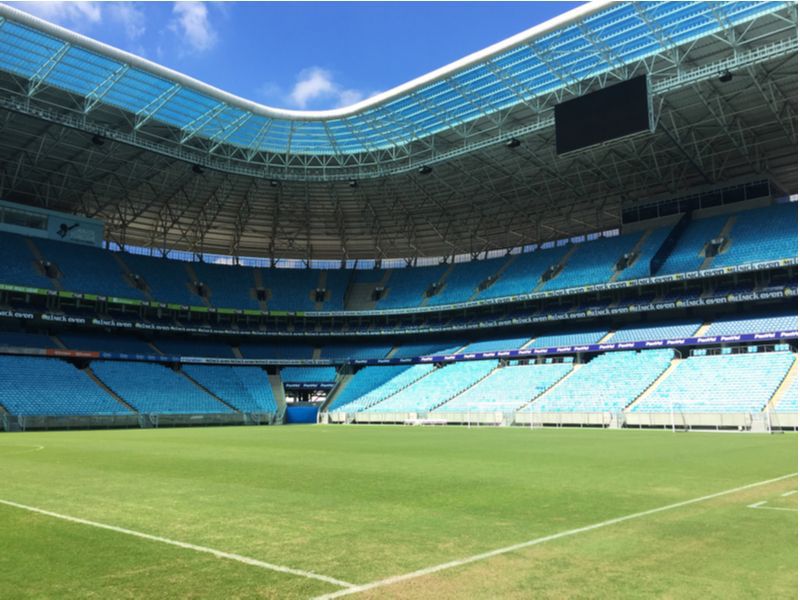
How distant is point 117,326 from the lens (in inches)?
2406

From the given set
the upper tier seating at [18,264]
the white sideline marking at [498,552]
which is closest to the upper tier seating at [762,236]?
the white sideline marking at [498,552]

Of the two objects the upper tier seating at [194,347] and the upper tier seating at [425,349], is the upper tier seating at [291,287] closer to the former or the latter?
the upper tier seating at [194,347]

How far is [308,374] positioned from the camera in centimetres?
6931

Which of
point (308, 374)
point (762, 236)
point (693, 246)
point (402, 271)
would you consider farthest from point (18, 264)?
point (762, 236)

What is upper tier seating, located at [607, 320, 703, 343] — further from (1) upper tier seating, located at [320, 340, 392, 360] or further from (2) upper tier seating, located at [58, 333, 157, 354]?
(2) upper tier seating, located at [58, 333, 157, 354]

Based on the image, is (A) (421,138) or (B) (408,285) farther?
(B) (408,285)

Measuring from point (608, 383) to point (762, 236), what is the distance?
1781 cm

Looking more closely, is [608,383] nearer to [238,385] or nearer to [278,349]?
[238,385]

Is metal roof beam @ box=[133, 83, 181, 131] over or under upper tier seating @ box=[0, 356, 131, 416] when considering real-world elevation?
A: over

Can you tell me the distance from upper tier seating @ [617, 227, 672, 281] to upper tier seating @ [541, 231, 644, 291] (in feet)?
4.30

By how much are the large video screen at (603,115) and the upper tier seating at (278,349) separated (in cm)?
4187

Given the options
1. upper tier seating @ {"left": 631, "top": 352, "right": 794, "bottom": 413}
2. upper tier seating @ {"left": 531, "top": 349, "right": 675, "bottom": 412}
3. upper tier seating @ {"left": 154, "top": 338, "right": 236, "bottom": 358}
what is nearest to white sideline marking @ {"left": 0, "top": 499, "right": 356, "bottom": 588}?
upper tier seating @ {"left": 631, "top": 352, "right": 794, "bottom": 413}

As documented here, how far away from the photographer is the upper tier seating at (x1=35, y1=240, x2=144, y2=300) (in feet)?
198

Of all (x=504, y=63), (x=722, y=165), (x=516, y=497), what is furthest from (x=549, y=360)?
(x=516, y=497)
